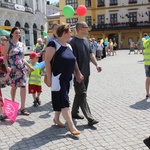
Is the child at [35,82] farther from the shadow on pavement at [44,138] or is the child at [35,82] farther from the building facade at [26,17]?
the building facade at [26,17]

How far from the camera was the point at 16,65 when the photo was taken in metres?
5.38

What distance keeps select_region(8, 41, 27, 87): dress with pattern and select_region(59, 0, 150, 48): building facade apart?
43051mm

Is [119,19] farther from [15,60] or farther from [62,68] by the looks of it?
[62,68]

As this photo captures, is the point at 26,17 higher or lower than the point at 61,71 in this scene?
higher

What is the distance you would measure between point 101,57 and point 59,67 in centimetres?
1868

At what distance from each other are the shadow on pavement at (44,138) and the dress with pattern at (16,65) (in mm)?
1277

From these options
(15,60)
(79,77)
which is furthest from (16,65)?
(79,77)

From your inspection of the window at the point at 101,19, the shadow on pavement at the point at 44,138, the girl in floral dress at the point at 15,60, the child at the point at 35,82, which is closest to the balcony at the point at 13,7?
the window at the point at 101,19

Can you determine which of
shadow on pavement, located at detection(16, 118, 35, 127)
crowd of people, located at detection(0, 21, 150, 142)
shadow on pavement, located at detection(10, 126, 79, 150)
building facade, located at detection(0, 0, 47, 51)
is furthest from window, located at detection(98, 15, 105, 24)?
shadow on pavement, located at detection(10, 126, 79, 150)

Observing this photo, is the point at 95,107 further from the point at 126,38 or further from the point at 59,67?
the point at 126,38

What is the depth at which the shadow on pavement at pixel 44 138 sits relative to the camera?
4.04 meters

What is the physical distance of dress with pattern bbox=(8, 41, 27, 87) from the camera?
17.6ft

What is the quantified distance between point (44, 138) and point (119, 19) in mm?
47269

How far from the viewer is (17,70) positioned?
5.39 metres
